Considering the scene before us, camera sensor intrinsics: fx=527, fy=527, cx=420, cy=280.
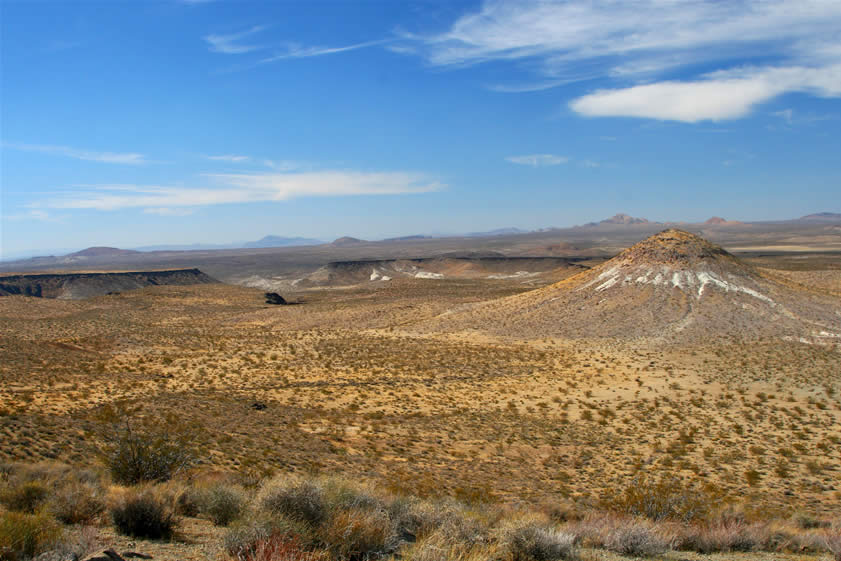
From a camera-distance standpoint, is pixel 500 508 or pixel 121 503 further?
pixel 500 508

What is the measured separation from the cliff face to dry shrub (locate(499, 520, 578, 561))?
95350 mm

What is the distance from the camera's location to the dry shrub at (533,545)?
6.14m

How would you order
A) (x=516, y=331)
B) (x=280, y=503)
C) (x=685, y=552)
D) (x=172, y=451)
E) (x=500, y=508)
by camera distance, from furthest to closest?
(x=516, y=331), (x=172, y=451), (x=500, y=508), (x=685, y=552), (x=280, y=503)

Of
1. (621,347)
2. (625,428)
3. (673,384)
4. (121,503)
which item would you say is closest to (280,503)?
(121,503)

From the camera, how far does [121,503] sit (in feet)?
22.1

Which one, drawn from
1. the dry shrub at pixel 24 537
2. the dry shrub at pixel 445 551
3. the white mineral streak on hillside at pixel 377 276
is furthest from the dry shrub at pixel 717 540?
the white mineral streak on hillside at pixel 377 276

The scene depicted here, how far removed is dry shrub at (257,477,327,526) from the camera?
254 inches

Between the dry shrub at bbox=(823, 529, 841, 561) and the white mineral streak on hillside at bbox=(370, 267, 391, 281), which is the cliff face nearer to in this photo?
the white mineral streak on hillside at bbox=(370, 267, 391, 281)

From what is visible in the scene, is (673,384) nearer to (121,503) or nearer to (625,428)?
(625,428)

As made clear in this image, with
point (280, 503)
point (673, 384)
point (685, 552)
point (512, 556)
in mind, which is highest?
point (280, 503)

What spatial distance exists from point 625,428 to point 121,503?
1450 cm

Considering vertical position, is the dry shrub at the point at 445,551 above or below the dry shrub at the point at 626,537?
above

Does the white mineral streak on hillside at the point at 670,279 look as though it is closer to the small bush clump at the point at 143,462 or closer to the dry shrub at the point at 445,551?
the dry shrub at the point at 445,551

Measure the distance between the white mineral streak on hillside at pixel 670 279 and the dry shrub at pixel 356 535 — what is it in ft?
118
